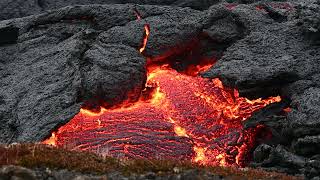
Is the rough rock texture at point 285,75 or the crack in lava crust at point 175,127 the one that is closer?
the rough rock texture at point 285,75

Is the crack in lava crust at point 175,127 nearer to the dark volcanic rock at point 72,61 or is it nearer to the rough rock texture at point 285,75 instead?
the dark volcanic rock at point 72,61

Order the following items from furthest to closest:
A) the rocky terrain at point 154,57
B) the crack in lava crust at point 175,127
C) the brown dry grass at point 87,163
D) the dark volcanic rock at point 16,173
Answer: the crack in lava crust at point 175,127 < the rocky terrain at point 154,57 < the brown dry grass at point 87,163 < the dark volcanic rock at point 16,173

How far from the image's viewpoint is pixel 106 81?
29.7m

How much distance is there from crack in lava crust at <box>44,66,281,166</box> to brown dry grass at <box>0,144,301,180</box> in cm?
841

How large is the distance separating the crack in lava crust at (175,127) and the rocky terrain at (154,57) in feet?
3.37

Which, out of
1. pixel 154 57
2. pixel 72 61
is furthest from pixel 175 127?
pixel 72 61

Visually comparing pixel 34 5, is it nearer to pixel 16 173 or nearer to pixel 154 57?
pixel 154 57

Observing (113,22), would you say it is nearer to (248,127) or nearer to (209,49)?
(209,49)

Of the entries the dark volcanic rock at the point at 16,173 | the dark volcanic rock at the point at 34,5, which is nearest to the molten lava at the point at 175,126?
the dark volcanic rock at the point at 34,5

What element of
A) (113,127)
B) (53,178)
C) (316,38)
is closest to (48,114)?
(113,127)

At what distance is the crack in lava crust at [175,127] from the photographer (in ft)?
91.4

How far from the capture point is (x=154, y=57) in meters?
32.7

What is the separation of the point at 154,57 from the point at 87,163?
1621 cm

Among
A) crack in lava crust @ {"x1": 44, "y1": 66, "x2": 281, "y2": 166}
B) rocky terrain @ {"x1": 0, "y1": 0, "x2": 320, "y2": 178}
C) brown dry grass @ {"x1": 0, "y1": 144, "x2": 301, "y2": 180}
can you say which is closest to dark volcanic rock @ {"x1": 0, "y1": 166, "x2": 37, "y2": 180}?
brown dry grass @ {"x1": 0, "y1": 144, "x2": 301, "y2": 180}
